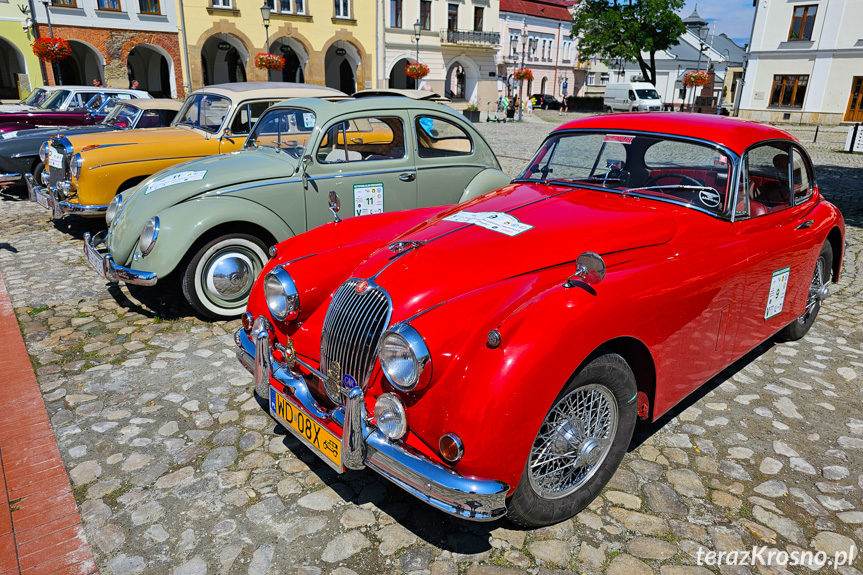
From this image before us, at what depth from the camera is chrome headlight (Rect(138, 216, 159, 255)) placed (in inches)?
185

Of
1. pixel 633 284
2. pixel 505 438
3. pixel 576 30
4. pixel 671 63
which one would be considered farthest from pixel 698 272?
pixel 671 63

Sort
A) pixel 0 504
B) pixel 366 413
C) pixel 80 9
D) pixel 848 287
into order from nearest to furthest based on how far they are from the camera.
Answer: pixel 366 413, pixel 0 504, pixel 848 287, pixel 80 9

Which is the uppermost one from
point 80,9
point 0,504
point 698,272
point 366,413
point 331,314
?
point 80,9

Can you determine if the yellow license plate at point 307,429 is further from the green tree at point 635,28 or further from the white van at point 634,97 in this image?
the green tree at point 635,28

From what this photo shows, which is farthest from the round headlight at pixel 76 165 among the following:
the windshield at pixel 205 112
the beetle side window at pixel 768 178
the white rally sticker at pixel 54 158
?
the beetle side window at pixel 768 178

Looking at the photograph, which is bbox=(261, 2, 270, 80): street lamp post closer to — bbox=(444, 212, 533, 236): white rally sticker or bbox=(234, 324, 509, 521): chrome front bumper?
bbox=(444, 212, 533, 236): white rally sticker

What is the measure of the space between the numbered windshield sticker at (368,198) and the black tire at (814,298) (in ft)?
12.0

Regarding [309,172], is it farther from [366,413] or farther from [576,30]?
[576,30]

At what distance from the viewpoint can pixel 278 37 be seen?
30.2 m

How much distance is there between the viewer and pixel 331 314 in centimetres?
294

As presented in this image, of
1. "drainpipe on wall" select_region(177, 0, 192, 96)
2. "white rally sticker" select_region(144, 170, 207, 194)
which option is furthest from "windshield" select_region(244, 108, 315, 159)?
"drainpipe on wall" select_region(177, 0, 192, 96)

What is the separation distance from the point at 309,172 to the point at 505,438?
371cm

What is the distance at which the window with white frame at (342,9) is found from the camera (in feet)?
105

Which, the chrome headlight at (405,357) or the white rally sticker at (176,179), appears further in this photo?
the white rally sticker at (176,179)
